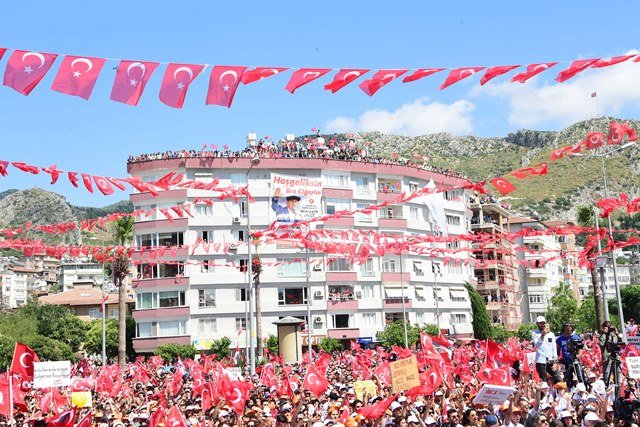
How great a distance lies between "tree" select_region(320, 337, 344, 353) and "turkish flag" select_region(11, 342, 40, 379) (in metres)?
41.3

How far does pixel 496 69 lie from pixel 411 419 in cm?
537

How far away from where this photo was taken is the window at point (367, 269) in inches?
2621

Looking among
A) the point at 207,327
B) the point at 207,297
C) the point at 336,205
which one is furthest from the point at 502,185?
the point at 336,205

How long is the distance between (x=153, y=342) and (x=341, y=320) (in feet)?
45.1

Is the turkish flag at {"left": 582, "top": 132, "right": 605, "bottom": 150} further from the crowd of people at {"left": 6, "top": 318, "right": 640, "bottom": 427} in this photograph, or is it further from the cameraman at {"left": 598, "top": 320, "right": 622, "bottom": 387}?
the cameraman at {"left": 598, "top": 320, "right": 622, "bottom": 387}

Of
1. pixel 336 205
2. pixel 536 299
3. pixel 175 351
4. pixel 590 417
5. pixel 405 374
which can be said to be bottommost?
pixel 590 417

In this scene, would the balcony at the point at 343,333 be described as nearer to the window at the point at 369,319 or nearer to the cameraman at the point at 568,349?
the window at the point at 369,319

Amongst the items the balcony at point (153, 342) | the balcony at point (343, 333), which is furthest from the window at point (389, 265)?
the balcony at point (153, 342)

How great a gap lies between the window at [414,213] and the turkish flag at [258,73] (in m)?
57.6

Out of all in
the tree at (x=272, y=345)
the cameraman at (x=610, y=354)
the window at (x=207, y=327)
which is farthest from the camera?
the window at (x=207, y=327)

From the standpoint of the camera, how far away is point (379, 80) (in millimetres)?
13383

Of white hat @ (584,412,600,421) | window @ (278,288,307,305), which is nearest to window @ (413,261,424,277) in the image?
window @ (278,288,307,305)

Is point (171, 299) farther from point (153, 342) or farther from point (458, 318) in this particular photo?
point (458, 318)

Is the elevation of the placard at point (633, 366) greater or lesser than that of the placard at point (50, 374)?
lesser
